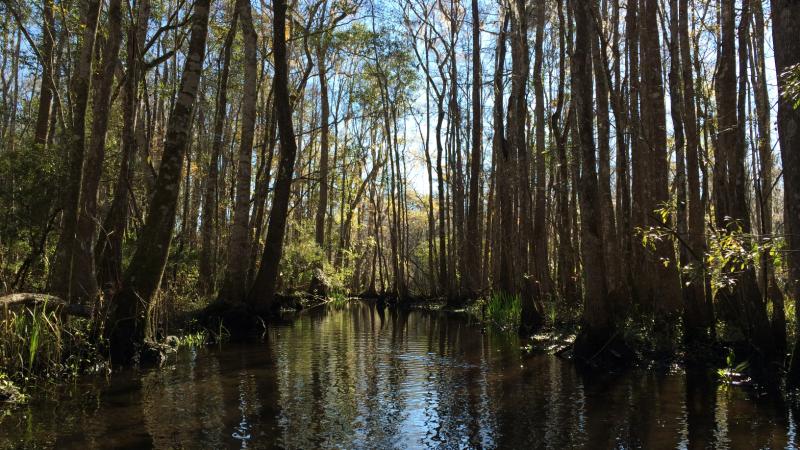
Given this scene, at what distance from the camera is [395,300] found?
25.4 m

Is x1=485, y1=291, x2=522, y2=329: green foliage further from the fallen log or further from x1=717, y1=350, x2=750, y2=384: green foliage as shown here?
the fallen log

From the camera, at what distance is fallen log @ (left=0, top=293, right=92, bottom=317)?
5992 millimetres


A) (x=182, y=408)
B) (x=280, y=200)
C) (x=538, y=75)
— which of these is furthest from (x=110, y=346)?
(x=538, y=75)

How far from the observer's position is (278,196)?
1335 centimetres

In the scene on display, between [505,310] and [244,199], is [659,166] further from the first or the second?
[244,199]

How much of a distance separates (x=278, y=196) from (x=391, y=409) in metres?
8.37

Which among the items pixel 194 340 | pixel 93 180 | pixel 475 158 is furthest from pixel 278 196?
pixel 475 158

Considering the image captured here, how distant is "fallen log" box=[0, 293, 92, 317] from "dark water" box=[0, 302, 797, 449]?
1036mm

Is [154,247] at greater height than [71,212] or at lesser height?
lesser

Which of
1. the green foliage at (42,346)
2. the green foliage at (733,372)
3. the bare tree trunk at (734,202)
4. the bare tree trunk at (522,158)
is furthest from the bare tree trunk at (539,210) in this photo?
the green foliage at (42,346)

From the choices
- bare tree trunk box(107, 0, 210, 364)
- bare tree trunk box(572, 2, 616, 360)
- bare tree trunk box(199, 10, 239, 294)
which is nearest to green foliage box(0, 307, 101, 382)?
bare tree trunk box(107, 0, 210, 364)

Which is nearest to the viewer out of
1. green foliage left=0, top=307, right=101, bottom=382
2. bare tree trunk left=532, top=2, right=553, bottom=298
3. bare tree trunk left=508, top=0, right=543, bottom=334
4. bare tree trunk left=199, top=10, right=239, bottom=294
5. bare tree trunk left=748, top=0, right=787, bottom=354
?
green foliage left=0, top=307, right=101, bottom=382

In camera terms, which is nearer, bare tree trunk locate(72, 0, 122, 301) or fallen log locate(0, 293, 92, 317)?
fallen log locate(0, 293, 92, 317)

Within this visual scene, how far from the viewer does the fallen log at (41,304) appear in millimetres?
5992
